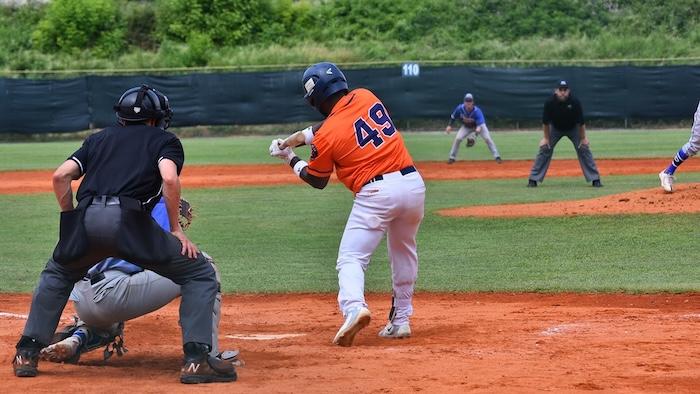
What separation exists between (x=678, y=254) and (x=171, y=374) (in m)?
7.35

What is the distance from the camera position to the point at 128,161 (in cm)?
629

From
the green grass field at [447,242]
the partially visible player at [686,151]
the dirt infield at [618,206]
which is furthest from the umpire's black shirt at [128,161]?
the partially visible player at [686,151]

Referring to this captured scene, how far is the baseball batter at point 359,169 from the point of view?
7566mm

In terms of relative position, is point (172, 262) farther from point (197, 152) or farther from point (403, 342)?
point (197, 152)

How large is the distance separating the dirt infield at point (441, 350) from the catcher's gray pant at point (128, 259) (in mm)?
314

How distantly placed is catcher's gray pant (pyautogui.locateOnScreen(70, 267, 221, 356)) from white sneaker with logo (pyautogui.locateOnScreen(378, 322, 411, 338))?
1773 mm

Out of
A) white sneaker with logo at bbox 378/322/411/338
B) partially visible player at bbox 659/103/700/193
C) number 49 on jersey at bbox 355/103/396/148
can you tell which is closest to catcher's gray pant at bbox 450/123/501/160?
partially visible player at bbox 659/103/700/193

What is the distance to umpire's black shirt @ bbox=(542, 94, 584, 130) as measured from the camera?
2039cm

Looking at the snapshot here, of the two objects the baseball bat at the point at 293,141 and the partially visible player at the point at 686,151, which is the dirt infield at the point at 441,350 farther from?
the partially visible player at the point at 686,151

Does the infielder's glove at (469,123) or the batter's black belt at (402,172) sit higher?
the batter's black belt at (402,172)

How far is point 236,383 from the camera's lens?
6312mm

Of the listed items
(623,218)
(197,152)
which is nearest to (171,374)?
(623,218)

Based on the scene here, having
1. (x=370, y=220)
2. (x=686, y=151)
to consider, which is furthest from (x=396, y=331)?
(x=686, y=151)

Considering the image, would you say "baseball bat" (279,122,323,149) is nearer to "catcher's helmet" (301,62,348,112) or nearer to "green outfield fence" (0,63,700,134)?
"catcher's helmet" (301,62,348,112)
